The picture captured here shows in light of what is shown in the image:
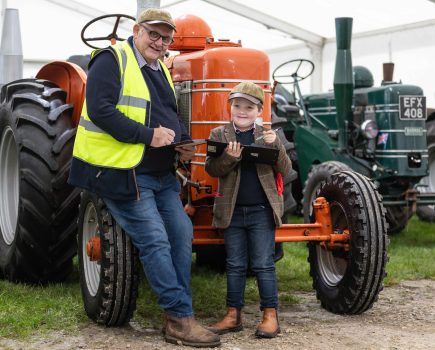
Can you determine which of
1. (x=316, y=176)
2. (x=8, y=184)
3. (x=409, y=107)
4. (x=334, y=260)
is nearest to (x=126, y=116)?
(x=334, y=260)

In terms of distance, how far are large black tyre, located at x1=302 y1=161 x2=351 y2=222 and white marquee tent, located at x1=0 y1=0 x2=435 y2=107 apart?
14.8 feet

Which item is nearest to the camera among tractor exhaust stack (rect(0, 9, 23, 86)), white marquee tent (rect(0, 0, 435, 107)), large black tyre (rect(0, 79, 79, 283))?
large black tyre (rect(0, 79, 79, 283))

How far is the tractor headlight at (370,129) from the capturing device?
7496 mm

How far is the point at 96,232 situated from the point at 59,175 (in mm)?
606

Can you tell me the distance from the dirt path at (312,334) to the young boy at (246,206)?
190 millimetres

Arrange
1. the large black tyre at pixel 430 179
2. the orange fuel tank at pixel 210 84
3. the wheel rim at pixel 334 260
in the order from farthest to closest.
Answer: the large black tyre at pixel 430 179, the wheel rim at pixel 334 260, the orange fuel tank at pixel 210 84

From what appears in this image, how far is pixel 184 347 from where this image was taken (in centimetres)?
377

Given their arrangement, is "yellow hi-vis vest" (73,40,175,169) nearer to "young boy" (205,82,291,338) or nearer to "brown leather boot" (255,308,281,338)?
"young boy" (205,82,291,338)

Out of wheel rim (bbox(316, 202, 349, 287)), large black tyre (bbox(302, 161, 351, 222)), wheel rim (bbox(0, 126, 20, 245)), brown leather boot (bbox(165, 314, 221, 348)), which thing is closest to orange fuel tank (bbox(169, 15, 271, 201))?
wheel rim (bbox(316, 202, 349, 287))

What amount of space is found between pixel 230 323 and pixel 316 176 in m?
3.37

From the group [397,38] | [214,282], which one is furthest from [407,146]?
[397,38]

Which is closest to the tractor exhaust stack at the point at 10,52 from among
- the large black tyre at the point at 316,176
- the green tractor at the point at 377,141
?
the green tractor at the point at 377,141

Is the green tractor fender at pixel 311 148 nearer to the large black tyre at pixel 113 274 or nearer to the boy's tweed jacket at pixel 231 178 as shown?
the boy's tweed jacket at pixel 231 178

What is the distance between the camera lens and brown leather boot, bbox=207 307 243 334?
13.3ft
